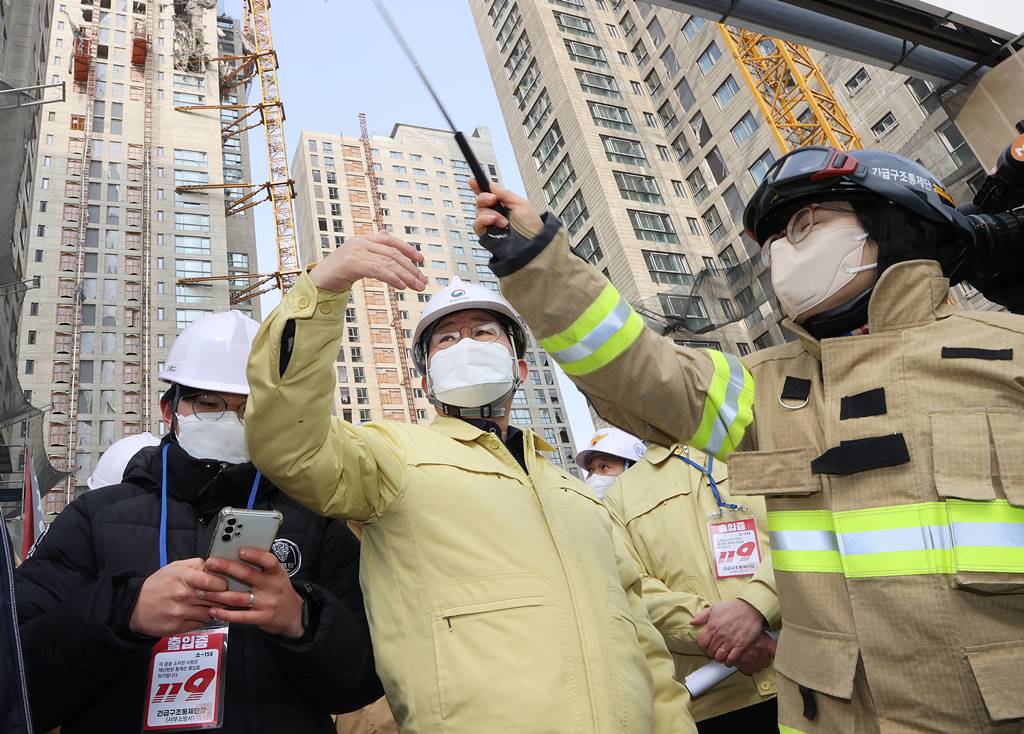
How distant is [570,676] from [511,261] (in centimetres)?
113

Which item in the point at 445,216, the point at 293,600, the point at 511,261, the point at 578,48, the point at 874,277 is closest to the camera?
the point at 511,261

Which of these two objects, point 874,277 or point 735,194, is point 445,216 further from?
point 874,277

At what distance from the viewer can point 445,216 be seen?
8912 centimetres

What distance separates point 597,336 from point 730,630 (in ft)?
5.17

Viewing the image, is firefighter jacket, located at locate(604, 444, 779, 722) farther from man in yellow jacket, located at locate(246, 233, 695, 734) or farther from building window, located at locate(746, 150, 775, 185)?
building window, located at locate(746, 150, 775, 185)

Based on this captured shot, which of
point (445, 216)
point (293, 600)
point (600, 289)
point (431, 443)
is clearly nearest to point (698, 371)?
point (600, 289)

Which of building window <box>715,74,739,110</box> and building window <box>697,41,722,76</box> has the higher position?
building window <box>697,41,722,76</box>

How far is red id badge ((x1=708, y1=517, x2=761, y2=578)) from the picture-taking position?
3.32 metres

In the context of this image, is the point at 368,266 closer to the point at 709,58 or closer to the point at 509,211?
the point at 509,211

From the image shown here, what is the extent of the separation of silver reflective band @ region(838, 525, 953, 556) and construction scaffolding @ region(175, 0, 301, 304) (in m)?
51.7

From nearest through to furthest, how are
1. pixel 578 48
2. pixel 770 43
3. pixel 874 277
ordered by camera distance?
pixel 874 277, pixel 770 43, pixel 578 48

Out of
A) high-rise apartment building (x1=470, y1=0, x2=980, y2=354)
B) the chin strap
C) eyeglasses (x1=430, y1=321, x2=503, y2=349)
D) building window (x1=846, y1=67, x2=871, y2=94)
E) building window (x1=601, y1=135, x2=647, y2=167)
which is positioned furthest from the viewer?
building window (x1=601, y1=135, x2=647, y2=167)

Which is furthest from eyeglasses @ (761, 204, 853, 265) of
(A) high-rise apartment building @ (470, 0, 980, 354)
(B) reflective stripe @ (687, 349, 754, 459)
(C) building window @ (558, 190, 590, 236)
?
(C) building window @ (558, 190, 590, 236)

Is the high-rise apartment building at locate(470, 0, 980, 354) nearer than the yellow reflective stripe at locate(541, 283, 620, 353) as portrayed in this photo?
No
